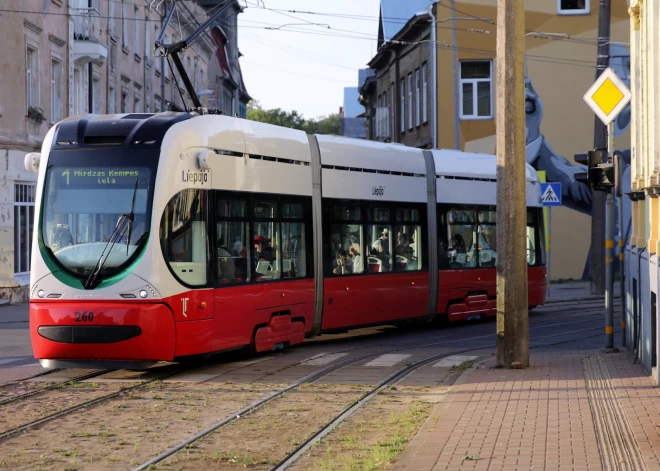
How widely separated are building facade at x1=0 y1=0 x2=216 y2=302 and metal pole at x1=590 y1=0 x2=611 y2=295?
10.1 metres

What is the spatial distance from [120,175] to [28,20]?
59.2 ft

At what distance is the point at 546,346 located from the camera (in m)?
18.7

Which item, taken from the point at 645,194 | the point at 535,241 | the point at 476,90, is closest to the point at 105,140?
the point at 645,194

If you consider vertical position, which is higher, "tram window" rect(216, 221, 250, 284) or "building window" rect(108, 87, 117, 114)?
"building window" rect(108, 87, 117, 114)

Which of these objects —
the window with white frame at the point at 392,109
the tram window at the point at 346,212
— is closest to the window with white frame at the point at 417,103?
the window with white frame at the point at 392,109

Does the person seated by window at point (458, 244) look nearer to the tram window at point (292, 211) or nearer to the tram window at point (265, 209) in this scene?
the tram window at point (292, 211)

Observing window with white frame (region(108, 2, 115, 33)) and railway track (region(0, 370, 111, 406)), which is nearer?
railway track (region(0, 370, 111, 406))

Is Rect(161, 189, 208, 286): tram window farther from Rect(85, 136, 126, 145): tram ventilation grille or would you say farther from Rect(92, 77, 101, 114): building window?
Rect(92, 77, 101, 114): building window

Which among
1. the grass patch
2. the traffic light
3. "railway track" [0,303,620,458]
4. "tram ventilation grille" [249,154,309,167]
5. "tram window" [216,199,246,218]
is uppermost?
"tram ventilation grille" [249,154,309,167]

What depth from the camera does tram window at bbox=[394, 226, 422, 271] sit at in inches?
790

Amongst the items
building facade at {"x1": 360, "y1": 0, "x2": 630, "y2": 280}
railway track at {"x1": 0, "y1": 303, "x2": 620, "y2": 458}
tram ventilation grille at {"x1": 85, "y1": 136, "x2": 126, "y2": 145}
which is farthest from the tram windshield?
building facade at {"x1": 360, "y1": 0, "x2": 630, "y2": 280}

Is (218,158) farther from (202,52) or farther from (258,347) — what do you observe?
(202,52)

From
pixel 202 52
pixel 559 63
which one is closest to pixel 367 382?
pixel 559 63

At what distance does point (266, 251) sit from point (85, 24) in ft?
71.8
